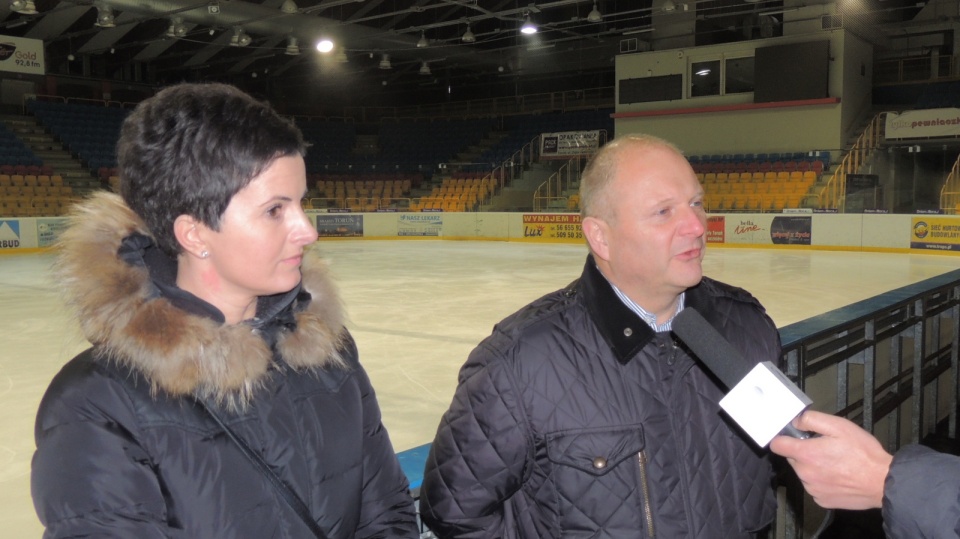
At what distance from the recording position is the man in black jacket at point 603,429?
5.16 ft

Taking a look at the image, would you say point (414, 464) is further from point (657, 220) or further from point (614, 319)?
point (657, 220)

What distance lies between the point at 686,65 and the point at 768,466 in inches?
872

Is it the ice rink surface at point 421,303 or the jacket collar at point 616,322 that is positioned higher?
the jacket collar at point 616,322

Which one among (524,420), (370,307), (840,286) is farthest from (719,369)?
(840,286)

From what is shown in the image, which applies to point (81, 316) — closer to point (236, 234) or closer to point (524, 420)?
point (236, 234)

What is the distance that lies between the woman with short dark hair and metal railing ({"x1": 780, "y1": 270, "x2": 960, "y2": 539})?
1.60m

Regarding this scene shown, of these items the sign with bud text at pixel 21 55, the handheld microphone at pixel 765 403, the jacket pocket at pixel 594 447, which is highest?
the sign with bud text at pixel 21 55

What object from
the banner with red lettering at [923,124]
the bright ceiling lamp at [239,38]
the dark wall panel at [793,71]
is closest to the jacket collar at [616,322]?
the bright ceiling lamp at [239,38]

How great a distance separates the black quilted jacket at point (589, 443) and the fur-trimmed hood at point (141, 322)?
45cm

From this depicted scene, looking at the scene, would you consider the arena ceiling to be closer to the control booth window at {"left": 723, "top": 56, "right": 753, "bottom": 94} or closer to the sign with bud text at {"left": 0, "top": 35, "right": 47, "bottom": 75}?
the sign with bud text at {"left": 0, "top": 35, "right": 47, "bottom": 75}

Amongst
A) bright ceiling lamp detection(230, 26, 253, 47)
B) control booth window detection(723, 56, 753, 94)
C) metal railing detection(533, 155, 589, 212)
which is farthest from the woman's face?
control booth window detection(723, 56, 753, 94)

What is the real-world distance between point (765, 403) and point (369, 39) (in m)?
24.2

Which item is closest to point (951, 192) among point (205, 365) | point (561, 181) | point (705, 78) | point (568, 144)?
point (705, 78)

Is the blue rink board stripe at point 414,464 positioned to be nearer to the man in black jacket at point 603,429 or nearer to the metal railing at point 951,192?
the man in black jacket at point 603,429
